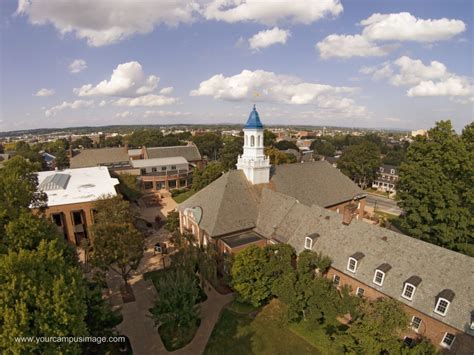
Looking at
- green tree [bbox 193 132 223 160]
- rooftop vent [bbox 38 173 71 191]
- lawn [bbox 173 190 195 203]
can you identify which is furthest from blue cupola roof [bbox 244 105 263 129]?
green tree [bbox 193 132 223 160]

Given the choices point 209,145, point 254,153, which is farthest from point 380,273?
point 209,145

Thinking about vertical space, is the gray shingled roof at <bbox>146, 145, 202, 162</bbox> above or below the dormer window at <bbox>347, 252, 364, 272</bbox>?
above

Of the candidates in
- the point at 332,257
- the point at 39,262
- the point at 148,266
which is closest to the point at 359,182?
the point at 332,257

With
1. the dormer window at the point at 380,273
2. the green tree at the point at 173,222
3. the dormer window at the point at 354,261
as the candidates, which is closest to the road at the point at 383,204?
the dormer window at the point at 354,261

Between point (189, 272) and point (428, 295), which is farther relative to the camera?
point (189, 272)

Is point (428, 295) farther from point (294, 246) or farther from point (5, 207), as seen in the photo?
point (5, 207)

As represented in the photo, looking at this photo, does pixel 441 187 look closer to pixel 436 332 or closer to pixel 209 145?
pixel 436 332

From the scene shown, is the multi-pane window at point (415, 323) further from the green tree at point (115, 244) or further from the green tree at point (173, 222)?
the green tree at point (173, 222)

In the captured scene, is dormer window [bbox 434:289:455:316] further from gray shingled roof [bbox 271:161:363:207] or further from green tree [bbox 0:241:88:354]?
green tree [bbox 0:241:88:354]
